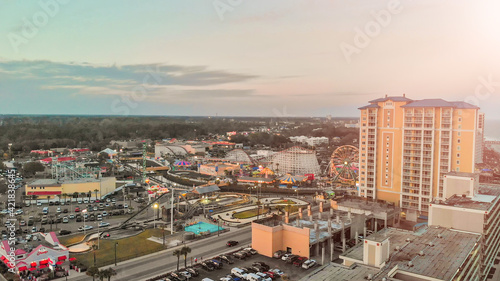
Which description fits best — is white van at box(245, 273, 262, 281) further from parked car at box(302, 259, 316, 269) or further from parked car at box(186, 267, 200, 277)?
parked car at box(302, 259, 316, 269)

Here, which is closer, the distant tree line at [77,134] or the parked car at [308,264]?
the parked car at [308,264]

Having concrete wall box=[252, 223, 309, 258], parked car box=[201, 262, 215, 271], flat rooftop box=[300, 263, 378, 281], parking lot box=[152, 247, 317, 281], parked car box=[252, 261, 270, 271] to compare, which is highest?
flat rooftop box=[300, 263, 378, 281]

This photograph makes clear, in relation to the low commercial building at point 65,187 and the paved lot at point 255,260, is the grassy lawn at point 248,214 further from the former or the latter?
the low commercial building at point 65,187

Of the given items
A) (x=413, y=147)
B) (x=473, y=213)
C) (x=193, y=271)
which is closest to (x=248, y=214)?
(x=193, y=271)

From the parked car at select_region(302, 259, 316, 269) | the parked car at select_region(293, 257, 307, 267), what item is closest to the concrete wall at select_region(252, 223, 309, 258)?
the parked car at select_region(293, 257, 307, 267)

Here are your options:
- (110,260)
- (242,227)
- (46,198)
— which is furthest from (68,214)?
(242,227)

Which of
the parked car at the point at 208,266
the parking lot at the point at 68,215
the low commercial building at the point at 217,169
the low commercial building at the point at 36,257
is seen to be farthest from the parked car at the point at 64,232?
the low commercial building at the point at 217,169

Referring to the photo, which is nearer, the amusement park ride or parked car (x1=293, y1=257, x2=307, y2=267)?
parked car (x1=293, y1=257, x2=307, y2=267)
